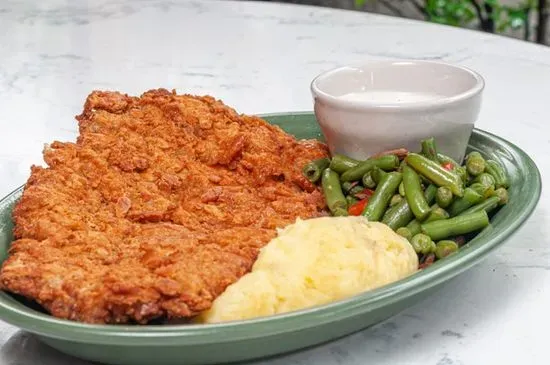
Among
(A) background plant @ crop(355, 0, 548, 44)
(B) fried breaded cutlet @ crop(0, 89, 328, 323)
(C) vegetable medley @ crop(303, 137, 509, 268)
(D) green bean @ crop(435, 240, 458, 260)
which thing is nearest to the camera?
(B) fried breaded cutlet @ crop(0, 89, 328, 323)

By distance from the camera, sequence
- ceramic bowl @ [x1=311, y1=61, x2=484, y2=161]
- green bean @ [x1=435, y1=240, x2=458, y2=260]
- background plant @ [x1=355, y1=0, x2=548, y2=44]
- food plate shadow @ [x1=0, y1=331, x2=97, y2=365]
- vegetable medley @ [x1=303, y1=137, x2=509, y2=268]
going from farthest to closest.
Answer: background plant @ [x1=355, y1=0, x2=548, y2=44] → ceramic bowl @ [x1=311, y1=61, x2=484, y2=161] → vegetable medley @ [x1=303, y1=137, x2=509, y2=268] → green bean @ [x1=435, y1=240, x2=458, y2=260] → food plate shadow @ [x1=0, y1=331, x2=97, y2=365]

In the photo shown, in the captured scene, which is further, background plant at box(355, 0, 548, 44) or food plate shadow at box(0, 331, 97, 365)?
background plant at box(355, 0, 548, 44)

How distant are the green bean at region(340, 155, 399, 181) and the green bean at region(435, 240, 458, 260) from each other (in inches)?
16.1

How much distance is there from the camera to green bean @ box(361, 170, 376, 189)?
10.2 ft

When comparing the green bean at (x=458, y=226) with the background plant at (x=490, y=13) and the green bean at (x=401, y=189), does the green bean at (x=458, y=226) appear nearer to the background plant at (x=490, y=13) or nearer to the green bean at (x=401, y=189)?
the green bean at (x=401, y=189)

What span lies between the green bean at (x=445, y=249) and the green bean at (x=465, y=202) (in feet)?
0.70

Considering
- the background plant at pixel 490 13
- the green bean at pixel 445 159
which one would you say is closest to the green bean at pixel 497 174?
the green bean at pixel 445 159

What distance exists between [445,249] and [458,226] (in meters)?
0.13

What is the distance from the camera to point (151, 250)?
Result: 250cm

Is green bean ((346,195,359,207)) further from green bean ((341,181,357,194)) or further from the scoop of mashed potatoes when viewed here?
the scoop of mashed potatoes

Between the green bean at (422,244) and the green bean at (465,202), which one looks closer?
the green bean at (422,244)

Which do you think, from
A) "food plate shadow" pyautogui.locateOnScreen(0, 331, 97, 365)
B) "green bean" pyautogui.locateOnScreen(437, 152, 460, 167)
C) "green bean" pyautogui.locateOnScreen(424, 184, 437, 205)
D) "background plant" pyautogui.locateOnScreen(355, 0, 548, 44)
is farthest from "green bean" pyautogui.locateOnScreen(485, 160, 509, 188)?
"background plant" pyautogui.locateOnScreen(355, 0, 548, 44)

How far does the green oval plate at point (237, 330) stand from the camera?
2.21 meters

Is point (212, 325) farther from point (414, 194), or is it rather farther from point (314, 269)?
point (414, 194)
